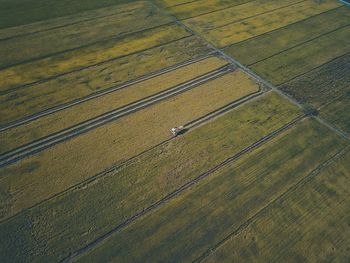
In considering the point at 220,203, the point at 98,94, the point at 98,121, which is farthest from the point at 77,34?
the point at 220,203

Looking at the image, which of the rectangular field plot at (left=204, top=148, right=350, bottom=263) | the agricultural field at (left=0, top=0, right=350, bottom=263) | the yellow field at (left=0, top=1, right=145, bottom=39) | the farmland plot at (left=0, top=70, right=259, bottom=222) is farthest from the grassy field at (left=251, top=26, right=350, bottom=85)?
the yellow field at (left=0, top=1, right=145, bottom=39)

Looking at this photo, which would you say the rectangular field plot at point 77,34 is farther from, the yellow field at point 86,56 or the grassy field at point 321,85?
the grassy field at point 321,85

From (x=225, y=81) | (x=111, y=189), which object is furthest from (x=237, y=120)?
(x=111, y=189)

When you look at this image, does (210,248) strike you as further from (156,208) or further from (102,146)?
(102,146)

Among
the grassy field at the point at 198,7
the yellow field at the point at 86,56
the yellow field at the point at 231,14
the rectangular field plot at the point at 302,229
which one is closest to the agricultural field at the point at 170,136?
the rectangular field plot at the point at 302,229

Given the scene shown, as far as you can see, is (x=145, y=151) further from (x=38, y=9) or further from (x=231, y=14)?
(x=38, y=9)
